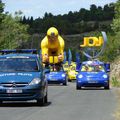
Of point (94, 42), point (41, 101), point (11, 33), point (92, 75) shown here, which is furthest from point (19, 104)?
point (11, 33)

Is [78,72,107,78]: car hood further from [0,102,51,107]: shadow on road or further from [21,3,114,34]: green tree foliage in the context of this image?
[21,3,114,34]: green tree foliage

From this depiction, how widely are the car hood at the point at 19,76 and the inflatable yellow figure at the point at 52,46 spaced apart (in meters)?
27.8

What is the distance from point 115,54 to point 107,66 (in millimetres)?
26228

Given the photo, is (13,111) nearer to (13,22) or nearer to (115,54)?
(115,54)

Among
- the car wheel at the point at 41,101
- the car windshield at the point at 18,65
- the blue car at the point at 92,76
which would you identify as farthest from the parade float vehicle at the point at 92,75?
the car wheel at the point at 41,101

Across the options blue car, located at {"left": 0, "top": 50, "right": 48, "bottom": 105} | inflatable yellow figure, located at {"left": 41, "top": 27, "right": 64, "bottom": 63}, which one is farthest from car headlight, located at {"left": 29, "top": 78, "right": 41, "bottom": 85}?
inflatable yellow figure, located at {"left": 41, "top": 27, "right": 64, "bottom": 63}

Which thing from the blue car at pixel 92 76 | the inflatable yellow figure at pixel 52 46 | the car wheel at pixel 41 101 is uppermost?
the inflatable yellow figure at pixel 52 46

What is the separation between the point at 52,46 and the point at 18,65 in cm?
2774

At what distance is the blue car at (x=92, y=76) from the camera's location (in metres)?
36.6

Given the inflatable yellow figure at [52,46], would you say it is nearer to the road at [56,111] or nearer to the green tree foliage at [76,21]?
the road at [56,111]

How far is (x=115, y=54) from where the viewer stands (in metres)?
65.9

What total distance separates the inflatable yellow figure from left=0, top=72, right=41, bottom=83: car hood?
27.8 metres

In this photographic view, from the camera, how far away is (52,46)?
4950cm

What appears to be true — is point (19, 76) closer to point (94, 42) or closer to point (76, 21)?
point (94, 42)
